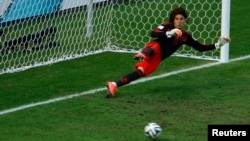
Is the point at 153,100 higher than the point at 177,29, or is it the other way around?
the point at 177,29

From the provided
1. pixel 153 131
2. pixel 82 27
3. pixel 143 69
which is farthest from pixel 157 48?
pixel 82 27

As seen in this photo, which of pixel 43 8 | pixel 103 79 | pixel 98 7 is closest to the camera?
pixel 103 79

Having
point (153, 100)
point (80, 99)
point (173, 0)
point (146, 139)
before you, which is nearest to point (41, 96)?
point (80, 99)

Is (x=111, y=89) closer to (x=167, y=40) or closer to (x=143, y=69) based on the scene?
(x=143, y=69)

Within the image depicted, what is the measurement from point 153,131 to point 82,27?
211 inches

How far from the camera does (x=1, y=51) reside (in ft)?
40.1

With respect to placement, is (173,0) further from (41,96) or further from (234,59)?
(41,96)

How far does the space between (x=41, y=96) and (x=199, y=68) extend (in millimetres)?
2365

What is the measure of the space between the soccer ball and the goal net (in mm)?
3750

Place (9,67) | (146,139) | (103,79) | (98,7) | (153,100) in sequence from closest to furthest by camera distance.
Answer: (146,139) → (153,100) → (103,79) → (9,67) → (98,7)

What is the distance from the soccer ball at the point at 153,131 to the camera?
838 centimetres

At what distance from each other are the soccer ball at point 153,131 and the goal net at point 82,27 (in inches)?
148

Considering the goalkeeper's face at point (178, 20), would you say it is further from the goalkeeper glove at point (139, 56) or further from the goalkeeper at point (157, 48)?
the goalkeeper glove at point (139, 56)

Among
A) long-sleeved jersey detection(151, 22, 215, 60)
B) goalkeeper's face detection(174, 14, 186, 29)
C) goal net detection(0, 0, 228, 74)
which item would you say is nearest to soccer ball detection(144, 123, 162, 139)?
long-sleeved jersey detection(151, 22, 215, 60)
